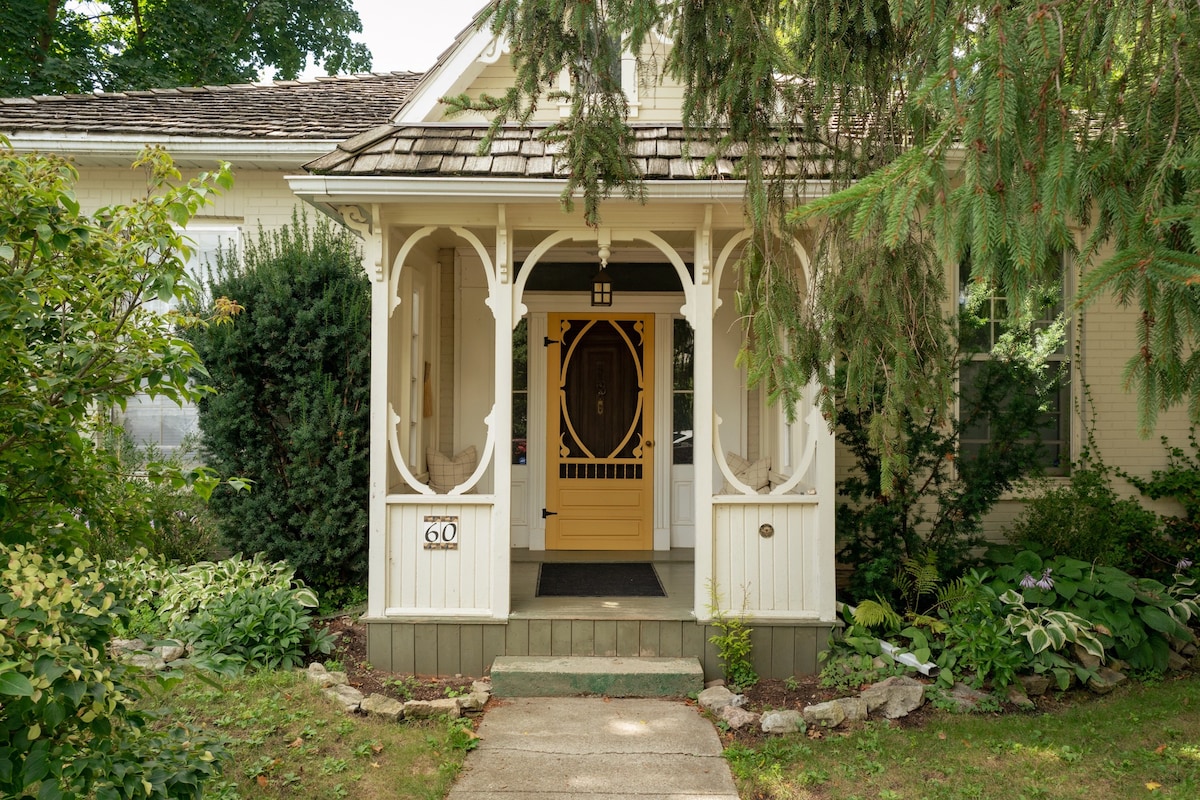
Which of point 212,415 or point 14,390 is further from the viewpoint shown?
point 212,415

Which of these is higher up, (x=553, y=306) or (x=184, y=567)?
(x=553, y=306)

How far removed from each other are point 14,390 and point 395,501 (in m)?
3.15

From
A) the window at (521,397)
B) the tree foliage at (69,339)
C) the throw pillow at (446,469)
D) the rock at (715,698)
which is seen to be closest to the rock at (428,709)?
the rock at (715,698)

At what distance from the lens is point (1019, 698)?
200 inches

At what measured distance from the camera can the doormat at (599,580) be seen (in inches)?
250

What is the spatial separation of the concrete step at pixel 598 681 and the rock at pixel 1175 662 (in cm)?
342

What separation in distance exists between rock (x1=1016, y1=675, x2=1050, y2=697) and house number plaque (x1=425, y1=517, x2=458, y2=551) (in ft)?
12.5

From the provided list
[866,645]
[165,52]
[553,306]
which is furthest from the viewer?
[165,52]

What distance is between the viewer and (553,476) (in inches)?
328

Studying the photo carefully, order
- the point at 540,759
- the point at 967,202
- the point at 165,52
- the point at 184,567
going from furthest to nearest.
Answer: the point at 165,52
the point at 184,567
the point at 540,759
the point at 967,202

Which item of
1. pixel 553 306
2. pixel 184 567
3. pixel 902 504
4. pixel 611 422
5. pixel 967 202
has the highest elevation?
pixel 553 306

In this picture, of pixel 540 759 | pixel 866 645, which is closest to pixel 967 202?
pixel 540 759

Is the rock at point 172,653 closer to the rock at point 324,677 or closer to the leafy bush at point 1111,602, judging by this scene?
the rock at point 324,677

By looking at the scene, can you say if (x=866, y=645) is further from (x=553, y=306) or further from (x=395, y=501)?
(x=553, y=306)
